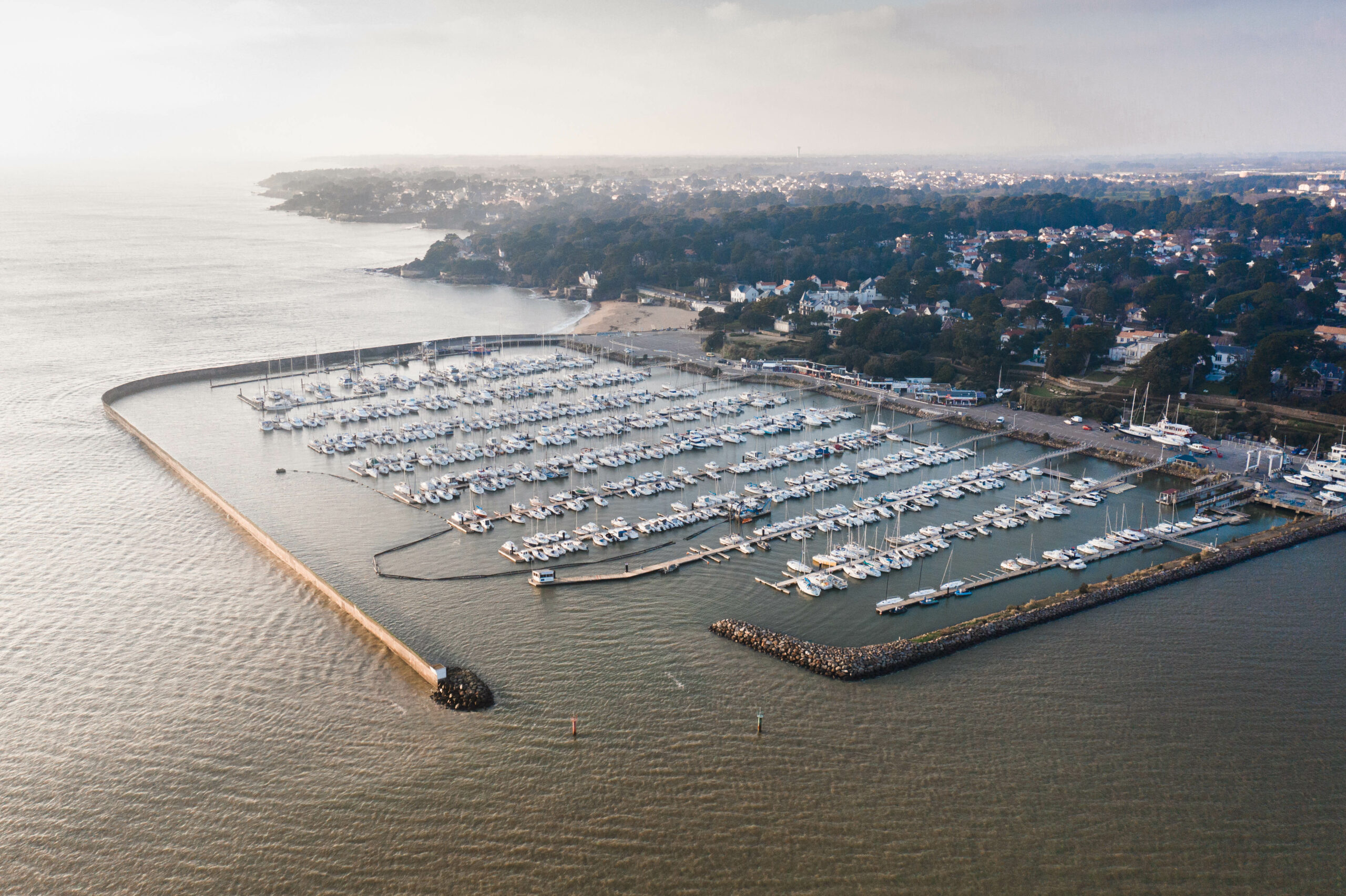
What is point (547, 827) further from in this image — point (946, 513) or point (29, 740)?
point (946, 513)

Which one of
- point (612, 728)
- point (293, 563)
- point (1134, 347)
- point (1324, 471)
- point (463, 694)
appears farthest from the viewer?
point (1134, 347)

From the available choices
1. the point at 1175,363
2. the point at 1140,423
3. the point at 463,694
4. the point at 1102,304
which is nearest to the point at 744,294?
the point at 1102,304

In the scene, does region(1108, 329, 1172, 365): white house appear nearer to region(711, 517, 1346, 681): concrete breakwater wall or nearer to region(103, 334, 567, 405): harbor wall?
region(711, 517, 1346, 681): concrete breakwater wall

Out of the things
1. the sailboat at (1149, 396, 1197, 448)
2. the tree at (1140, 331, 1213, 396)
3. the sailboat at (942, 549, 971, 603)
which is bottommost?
the sailboat at (942, 549, 971, 603)

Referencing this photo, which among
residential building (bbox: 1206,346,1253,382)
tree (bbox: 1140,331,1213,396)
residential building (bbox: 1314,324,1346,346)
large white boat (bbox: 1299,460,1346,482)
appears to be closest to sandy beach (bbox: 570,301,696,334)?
tree (bbox: 1140,331,1213,396)

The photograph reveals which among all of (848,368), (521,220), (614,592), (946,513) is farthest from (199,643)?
(521,220)

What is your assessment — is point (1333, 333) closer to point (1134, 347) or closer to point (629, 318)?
point (1134, 347)
